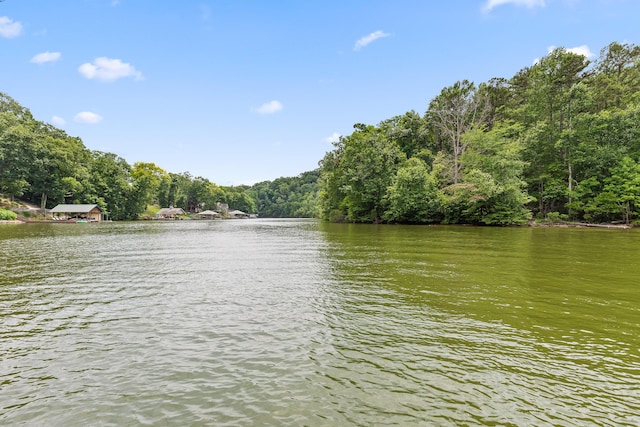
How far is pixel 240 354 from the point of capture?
5.25 m

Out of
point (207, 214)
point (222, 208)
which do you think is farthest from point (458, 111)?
point (222, 208)

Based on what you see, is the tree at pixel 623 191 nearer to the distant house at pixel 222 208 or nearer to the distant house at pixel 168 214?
the distant house at pixel 168 214

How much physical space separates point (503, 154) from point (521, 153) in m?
5.42

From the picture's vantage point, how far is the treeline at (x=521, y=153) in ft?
119

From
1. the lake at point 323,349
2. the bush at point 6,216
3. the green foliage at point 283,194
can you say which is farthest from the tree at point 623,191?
the green foliage at point 283,194

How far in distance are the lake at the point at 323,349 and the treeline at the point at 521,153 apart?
3029 centimetres

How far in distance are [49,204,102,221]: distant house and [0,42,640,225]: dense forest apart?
694cm

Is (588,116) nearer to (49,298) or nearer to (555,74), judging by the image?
(555,74)

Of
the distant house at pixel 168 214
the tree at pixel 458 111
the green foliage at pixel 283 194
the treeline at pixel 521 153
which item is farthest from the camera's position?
the green foliage at pixel 283 194

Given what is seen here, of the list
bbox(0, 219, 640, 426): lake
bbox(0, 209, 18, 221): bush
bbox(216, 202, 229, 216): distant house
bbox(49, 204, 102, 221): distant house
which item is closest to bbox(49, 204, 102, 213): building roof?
bbox(49, 204, 102, 221): distant house

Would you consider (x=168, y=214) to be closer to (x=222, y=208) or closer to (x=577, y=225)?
(x=222, y=208)

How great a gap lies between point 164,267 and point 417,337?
11.0m

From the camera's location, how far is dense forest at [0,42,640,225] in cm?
3656

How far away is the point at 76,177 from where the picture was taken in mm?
73125
